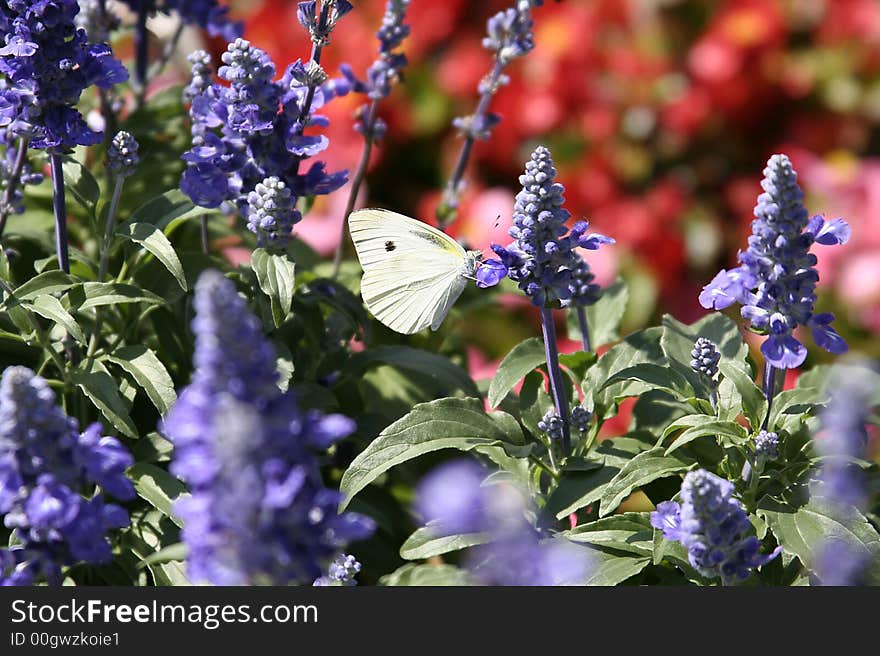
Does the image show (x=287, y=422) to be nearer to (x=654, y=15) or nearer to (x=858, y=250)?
(x=858, y=250)

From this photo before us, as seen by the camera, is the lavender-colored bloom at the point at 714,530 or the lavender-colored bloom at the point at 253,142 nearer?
the lavender-colored bloom at the point at 714,530

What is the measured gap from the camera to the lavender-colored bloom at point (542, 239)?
1.69 metres

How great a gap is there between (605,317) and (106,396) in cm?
118

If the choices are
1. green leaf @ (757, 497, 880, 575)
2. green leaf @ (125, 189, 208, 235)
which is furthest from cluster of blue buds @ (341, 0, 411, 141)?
green leaf @ (757, 497, 880, 575)

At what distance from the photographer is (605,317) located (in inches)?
99.0

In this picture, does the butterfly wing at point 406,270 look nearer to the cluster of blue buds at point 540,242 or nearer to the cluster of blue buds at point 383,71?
the cluster of blue buds at point 540,242

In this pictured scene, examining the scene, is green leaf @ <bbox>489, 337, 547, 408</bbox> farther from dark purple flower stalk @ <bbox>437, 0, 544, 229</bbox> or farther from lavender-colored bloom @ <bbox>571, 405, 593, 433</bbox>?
dark purple flower stalk @ <bbox>437, 0, 544, 229</bbox>

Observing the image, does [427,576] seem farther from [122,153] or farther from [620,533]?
[122,153]

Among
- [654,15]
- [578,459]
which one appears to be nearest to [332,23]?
[578,459]

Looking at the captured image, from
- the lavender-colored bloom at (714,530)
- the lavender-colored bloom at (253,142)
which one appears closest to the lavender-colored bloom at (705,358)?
the lavender-colored bloom at (714,530)

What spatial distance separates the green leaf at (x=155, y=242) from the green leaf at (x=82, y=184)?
0.18 meters

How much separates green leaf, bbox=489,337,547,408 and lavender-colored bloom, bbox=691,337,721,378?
0.98ft

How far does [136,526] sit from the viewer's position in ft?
6.31

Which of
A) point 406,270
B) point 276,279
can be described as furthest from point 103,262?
point 406,270
